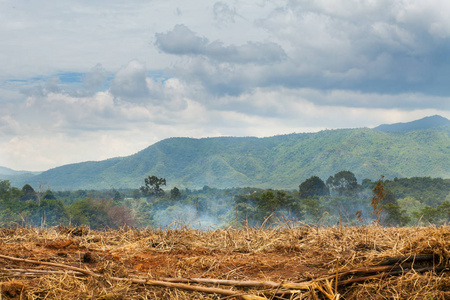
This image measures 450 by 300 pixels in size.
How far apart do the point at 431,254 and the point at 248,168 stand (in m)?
125

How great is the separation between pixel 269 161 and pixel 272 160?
968 mm

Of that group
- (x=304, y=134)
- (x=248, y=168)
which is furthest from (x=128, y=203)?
(x=304, y=134)

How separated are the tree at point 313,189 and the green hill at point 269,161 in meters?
29.5

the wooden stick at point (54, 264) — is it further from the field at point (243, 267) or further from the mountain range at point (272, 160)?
the mountain range at point (272, 160)

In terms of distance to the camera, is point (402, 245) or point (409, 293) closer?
point (409, 293)

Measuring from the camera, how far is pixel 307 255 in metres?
4.62

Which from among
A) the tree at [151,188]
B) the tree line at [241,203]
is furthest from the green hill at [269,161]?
the tree at [151,188]

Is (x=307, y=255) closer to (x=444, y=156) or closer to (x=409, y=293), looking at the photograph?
(x=409, y=293)

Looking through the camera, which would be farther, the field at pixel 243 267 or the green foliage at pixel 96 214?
the green foliage at pixel 96 214

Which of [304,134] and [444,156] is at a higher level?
[304,134]

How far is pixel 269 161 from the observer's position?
130 metres

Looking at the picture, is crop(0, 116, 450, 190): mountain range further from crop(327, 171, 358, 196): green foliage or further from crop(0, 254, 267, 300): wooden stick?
crop(0, 254, 267, 300): wooden stick

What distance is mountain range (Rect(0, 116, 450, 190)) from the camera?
10800 cm

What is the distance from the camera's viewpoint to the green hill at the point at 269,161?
10775 cm
